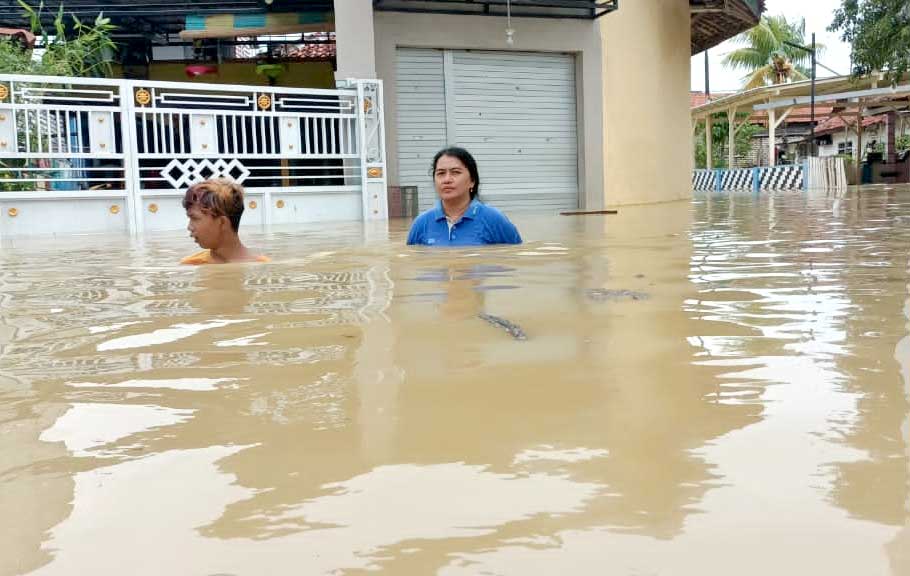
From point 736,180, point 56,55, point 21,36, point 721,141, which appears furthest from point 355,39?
point 721,141

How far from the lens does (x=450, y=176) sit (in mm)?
5820

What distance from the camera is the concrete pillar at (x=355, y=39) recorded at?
1277 centimetres

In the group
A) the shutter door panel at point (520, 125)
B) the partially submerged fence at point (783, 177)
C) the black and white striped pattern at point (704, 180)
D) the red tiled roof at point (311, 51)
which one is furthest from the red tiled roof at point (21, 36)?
the black and white striped pattern at point (704, 180)

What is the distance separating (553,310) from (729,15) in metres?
18.3

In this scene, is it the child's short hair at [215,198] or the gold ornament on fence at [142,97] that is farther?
the gold ornament on fence at [142,97]

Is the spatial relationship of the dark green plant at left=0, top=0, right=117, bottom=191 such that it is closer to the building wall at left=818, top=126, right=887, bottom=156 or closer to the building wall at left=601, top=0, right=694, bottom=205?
the building wall at left=601, top=0, right=694, bottom=205

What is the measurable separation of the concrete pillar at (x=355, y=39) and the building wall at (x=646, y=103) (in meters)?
4.86

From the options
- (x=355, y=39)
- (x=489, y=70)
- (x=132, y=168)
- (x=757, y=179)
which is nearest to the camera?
(x=132, y=168)

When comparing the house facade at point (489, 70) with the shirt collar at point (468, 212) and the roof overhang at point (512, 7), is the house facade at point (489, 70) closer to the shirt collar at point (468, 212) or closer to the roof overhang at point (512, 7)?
the roof overhang at point (512, 7)

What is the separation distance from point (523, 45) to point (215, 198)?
35.2ft

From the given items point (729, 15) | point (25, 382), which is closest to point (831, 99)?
point (729, 15)

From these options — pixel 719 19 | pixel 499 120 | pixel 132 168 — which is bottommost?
pixel 132 168

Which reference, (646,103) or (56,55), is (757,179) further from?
(56,55)

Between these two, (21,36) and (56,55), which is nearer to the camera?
(56,55)
